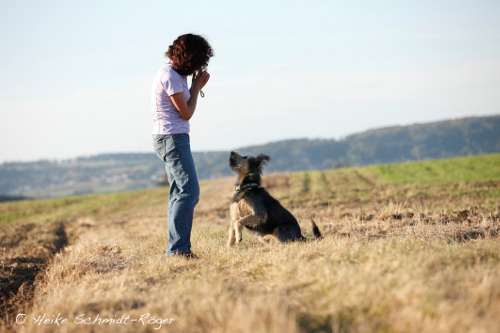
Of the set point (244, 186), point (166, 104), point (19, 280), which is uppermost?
point (166, 104)

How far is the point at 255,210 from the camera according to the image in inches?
261

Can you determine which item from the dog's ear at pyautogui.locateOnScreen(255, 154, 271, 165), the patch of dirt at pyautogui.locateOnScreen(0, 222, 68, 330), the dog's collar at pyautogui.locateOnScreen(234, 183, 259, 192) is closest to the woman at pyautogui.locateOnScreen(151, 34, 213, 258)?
the dog's collar at pyautogui.locateOnScreen(234, 183, 259, 192)

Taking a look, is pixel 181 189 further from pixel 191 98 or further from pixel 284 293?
pixel 284 293

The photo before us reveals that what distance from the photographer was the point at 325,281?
3654 mm

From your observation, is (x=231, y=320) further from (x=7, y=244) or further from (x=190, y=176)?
(x=7, y=244)

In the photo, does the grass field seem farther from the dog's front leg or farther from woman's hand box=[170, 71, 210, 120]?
woman's hand box=[170, 71, 210, 120]

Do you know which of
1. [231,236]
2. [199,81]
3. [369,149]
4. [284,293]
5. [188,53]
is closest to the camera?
[284,293]

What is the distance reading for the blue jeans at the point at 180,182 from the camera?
5844 millimetres

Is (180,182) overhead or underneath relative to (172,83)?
underneath

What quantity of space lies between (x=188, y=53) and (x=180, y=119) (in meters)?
0.96

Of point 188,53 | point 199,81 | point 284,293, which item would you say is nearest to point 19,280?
point 199,81

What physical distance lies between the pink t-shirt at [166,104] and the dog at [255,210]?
1360 millimetres

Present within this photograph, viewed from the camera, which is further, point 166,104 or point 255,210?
point 255,210

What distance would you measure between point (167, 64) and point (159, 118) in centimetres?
82
